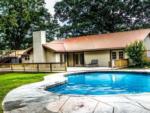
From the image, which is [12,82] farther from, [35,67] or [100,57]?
[100,57]

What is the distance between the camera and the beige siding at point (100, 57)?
94.9 feet

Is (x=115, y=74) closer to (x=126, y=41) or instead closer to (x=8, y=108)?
(x=126, y=41)

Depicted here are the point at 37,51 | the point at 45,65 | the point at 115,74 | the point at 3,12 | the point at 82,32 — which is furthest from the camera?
the point at 82,32

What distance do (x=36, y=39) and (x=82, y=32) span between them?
17394 millimetres

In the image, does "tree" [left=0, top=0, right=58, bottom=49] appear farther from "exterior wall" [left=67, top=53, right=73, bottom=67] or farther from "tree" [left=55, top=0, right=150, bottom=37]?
"exterior wall" [left=67, top=53, right=73, bottom=67]

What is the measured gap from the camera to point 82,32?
46031mm

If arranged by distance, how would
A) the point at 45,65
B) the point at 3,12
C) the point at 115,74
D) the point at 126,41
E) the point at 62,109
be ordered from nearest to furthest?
the point at 62,109 < the point at 115,74 < the point at 3,12 < the point at 45,65 < the point at 126,41

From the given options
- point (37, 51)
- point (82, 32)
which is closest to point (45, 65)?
point (37, 51)

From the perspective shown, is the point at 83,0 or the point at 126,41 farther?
the point at 83,0

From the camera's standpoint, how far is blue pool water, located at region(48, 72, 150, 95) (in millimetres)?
13633

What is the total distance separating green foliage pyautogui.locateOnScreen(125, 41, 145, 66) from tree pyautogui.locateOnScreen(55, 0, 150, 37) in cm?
2037

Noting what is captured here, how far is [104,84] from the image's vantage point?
53.8ft

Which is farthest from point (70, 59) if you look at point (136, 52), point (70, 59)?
point (136, 52)

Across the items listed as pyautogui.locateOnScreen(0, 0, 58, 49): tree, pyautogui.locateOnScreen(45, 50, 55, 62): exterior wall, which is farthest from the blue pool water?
pyautogui.locateOnScreen(0, 0, 58, 49): tree
